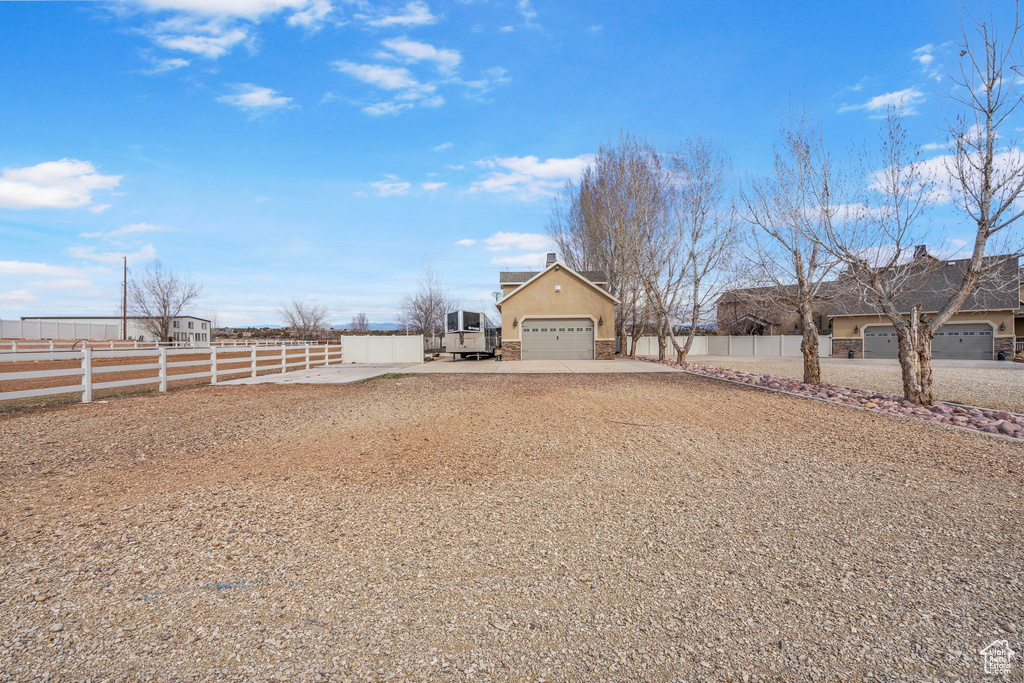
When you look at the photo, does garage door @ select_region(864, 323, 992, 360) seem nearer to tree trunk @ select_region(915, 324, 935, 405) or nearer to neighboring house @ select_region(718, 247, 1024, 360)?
neighboring house @ select_region(718, 247, 1024, 360)

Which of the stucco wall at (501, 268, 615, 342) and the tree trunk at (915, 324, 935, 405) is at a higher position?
the stucco wall at (501, 268, 615, 342)

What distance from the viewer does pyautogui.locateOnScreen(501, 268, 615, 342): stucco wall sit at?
86.8ft

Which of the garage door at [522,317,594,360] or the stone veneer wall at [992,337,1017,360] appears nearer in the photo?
the garage door at [522,317,594,360]

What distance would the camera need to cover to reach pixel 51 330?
144ft

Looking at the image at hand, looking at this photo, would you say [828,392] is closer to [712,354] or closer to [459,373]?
[459,373]

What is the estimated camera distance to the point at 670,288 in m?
24.9

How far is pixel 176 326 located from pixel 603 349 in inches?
1966

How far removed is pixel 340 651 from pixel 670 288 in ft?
79.7

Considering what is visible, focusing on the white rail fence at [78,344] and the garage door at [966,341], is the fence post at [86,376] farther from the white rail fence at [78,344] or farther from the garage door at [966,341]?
the garage door at [966,341]

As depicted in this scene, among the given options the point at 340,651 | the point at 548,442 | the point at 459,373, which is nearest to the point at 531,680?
the point at 340,651

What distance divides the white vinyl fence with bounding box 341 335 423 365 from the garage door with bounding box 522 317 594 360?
608cm
